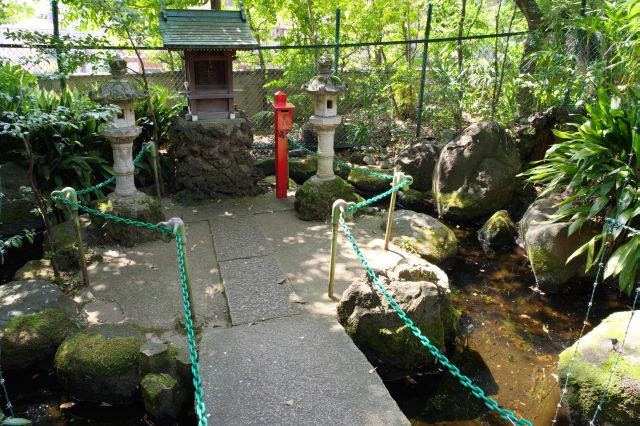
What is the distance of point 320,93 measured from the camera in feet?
20.1

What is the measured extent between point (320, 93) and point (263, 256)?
7.21ft

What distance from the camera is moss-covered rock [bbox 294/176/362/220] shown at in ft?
21.2

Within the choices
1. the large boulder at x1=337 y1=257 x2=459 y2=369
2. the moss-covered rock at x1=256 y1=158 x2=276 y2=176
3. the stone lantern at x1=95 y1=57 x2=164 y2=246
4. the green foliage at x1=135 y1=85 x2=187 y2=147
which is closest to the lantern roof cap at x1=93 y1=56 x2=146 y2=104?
the stone lantern at x1=95 y1=57 x2=164 y2=246

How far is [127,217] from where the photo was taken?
562cm

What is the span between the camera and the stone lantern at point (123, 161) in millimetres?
5363

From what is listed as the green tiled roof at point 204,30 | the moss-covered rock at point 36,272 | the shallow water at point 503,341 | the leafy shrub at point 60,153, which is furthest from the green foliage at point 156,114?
the shallow water at point 503,341

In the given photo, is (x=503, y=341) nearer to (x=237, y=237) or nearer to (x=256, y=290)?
(x=256, y=290)

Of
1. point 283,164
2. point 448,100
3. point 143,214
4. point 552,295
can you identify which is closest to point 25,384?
point 143,214

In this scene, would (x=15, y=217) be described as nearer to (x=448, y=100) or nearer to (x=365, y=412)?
(x=365, y=412)

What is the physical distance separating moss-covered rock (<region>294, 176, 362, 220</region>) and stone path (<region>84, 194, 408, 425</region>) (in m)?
0.17

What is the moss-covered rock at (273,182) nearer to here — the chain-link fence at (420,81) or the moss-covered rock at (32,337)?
the chain-link fence at (420,81)

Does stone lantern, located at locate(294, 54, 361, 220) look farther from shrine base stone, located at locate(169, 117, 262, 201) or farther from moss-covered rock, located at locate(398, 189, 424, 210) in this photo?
moss-covered rock, located at locate(398, 189, 424, 210)

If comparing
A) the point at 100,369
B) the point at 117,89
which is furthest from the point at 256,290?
the point at 117,89

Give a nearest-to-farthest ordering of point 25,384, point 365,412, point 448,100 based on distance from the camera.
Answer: point 365,412, point 25,384, point 448,100
